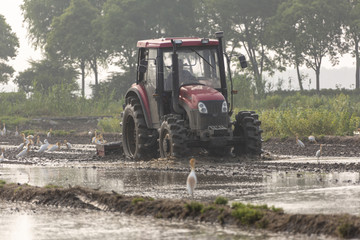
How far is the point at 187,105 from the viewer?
54.2ft

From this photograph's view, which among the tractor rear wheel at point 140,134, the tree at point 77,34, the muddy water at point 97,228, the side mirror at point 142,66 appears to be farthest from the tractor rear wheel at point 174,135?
the tree at point 77,34

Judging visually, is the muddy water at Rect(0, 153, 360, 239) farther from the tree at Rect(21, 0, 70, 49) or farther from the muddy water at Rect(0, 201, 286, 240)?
the tree at Rect(21, 0, 70, 49)

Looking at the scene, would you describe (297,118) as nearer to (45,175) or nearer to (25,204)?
(45,175)

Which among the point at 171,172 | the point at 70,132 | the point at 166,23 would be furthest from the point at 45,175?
the point at 166,23

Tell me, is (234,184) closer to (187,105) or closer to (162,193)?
(162,193)

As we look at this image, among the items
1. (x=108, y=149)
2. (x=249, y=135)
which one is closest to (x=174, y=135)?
(x=249, y=135)

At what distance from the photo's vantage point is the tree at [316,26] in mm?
57375

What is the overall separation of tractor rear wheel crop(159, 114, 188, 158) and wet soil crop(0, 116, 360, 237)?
22 cm

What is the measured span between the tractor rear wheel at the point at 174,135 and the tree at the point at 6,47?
60945 mm

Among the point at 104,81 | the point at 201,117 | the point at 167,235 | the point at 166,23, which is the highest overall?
the point at 166,23

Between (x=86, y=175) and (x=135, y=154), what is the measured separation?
10.1 feet

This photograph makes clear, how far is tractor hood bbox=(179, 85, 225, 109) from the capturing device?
1616 centimetres

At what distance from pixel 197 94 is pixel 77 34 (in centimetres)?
5374

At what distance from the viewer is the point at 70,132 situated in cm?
3847
